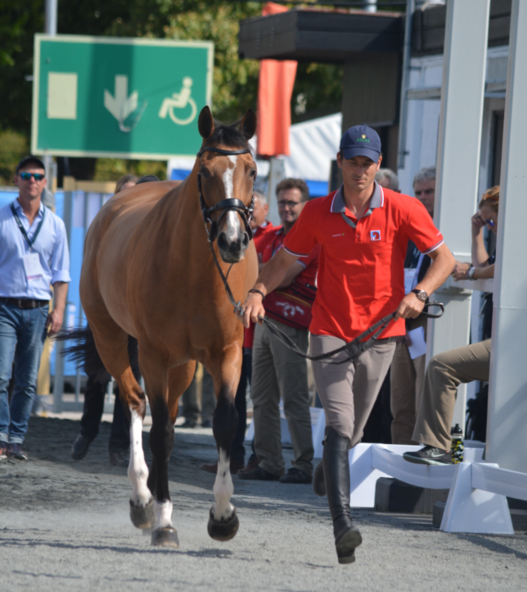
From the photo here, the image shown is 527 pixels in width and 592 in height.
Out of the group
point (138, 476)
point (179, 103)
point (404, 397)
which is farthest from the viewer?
point (179, 103)

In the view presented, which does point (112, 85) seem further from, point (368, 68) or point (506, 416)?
point (506, 416)

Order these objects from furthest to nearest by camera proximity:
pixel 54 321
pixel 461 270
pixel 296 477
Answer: pixel 54 321
pixel 296 477
pixel 461 270

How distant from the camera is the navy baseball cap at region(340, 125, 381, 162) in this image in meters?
4.81

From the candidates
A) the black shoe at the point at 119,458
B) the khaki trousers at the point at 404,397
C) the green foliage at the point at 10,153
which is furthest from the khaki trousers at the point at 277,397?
the green foliage at the point at 10,153

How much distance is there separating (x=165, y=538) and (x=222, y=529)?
33 centimetres

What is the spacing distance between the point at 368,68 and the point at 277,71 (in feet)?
5.47

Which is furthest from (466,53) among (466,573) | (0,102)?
(0,102)

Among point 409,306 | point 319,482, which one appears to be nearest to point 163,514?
point 319,482

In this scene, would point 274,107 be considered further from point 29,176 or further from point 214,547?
point 214,547

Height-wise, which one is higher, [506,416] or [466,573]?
[506,416]

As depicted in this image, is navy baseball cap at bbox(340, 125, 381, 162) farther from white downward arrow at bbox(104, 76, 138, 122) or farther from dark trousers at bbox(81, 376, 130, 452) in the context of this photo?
white downward arrow at bbox(104, 76, 138, 122)

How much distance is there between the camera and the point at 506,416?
583 centimetres

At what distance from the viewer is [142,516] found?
5.50m

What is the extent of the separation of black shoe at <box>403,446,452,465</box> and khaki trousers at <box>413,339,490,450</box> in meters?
0.04
